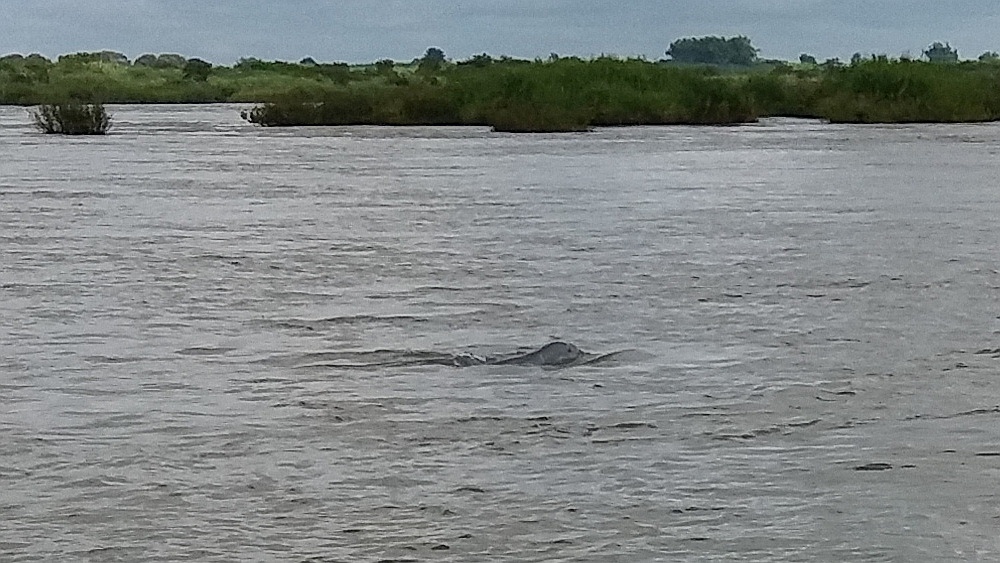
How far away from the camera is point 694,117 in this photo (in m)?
50.3

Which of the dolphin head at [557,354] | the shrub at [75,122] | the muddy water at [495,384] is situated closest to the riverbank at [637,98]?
the shrub at [75,122]

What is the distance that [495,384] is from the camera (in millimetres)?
9797

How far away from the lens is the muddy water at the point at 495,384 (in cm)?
700

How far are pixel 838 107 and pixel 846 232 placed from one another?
1294 inches

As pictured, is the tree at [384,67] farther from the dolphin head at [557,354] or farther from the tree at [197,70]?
the dolphin head at [557,354]

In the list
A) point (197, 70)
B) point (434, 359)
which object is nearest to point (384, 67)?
point (197, 70)

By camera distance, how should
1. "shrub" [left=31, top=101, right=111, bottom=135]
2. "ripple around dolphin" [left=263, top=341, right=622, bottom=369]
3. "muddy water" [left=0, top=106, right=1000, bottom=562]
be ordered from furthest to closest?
"shrub" [left=31, top=101, right=111, bottom=135], "ripple around dolphin" [left=263, top=341, right=622, bottom=369], "muddy water" [left=0, top=106, right=1000, bottom=562]

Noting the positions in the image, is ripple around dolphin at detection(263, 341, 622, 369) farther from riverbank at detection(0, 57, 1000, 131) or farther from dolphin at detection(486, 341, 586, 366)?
riverbank at detection(0, 57, 1000, 131)

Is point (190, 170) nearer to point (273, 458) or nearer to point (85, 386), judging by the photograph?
point (85, 386)

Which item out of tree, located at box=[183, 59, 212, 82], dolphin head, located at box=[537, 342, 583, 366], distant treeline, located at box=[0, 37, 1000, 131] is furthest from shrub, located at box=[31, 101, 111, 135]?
tree, located at box=[183, 59, 212, 82]

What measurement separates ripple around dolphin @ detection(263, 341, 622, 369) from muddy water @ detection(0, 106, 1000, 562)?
0.14ft

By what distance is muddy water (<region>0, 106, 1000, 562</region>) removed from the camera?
7000 mm

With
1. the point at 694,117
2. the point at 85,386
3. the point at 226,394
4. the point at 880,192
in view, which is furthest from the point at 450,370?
the point at 694,117

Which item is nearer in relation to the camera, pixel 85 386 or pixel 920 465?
pixel 920 465
